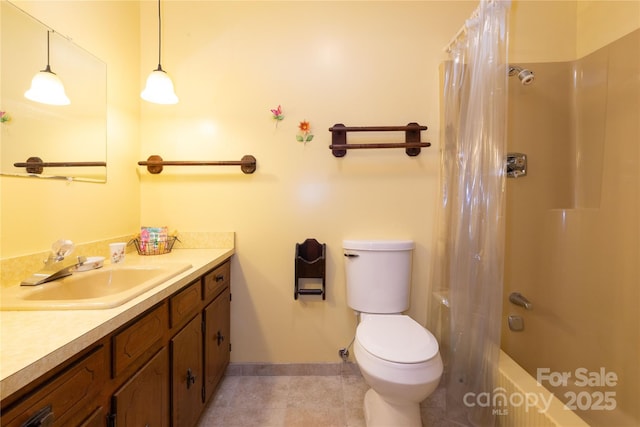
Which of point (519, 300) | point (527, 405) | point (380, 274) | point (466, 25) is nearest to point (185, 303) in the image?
point (380, 274)

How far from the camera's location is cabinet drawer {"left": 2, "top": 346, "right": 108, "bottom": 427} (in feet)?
1.59

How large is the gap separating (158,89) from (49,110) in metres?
0.47

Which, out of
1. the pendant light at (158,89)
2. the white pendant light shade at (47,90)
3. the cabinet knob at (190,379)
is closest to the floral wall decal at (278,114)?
the pendant light at (158,89)

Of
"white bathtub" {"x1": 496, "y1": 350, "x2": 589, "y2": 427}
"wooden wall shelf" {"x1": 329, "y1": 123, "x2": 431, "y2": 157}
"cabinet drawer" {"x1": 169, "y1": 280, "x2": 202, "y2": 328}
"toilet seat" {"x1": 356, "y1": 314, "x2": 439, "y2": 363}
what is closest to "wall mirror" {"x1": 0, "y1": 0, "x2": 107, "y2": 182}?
"cabinet drawer" {"x1": 169, "y1": 280, "x2": 202, "y2": 328}

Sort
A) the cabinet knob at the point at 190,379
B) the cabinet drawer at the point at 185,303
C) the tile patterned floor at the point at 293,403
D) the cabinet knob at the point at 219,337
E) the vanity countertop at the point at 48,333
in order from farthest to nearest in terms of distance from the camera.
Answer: the cabinet knob at the point at 219,337
the tile patterned floor at the point at 293,403
the cabinet knob at the point at 190,379
the cabinet drawer at the point at 185,303
the vanity countertop at the point at 48,333

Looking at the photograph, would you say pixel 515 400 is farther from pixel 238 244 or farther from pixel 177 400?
pixel 238 244

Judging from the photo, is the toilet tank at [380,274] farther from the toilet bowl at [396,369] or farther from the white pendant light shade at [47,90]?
the white pendant light shade at [47,90]

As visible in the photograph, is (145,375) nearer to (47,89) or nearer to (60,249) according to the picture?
(60,249)

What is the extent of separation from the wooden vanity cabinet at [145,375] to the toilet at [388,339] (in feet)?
2.43

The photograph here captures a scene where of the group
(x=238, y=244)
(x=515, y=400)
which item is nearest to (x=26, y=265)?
(x=238, y=244)

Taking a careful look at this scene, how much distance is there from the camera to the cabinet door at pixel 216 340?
4.28 feet

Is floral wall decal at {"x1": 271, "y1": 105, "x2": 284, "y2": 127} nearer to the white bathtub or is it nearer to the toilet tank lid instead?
the toilet tank lid

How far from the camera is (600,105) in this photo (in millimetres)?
1410

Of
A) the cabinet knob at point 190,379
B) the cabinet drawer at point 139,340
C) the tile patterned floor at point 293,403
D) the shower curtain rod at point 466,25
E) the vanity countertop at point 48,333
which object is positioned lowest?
the tile patterned floor at point 293,403
